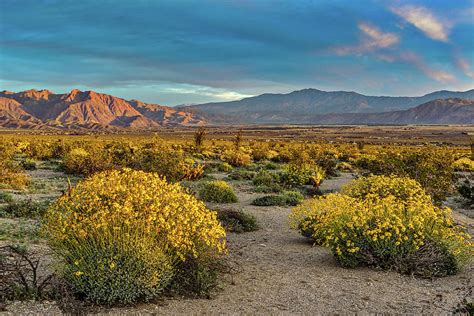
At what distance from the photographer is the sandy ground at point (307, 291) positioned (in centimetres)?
671

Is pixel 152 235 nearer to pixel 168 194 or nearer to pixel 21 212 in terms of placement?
pixel 168 194

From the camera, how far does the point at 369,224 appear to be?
871cm

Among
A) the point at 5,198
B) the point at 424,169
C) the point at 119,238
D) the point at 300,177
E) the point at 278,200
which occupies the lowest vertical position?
the point at 278,200

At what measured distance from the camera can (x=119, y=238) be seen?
642 cm

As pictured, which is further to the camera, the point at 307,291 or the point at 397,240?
the point at 397,240

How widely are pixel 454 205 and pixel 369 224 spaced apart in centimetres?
1187

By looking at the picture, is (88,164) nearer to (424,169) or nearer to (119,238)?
(424,169)

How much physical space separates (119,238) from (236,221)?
6.79 m

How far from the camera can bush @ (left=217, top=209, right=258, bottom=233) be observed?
12531 millimetres

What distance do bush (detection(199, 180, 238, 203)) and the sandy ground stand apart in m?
6.84

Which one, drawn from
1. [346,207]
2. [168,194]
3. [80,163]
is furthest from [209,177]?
[168,194]

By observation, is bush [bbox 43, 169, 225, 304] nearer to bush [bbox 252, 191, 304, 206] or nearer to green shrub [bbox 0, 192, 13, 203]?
green shrub [bbox 0, 192, 13, 203]

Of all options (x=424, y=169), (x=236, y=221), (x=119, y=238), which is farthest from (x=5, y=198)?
(x=424, y=169)

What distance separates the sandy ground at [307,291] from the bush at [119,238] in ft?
1.28
